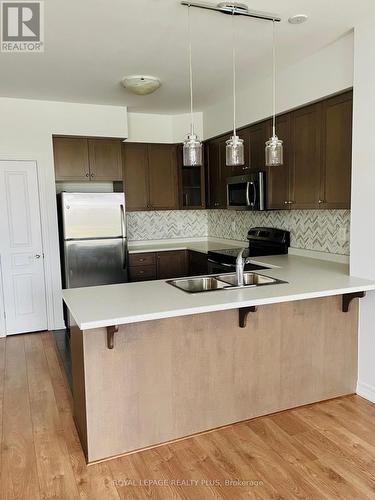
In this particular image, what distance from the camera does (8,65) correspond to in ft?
10.6

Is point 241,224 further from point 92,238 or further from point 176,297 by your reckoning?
point 176,297

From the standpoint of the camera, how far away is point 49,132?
4.45 m

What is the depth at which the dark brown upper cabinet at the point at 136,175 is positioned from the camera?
4.99 meters

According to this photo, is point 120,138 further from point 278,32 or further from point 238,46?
point 278,32

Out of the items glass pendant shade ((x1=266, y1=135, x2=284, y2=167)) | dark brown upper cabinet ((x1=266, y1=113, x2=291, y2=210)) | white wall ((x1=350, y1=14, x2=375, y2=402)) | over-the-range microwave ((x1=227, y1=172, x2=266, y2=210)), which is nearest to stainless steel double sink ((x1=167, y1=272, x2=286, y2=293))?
white wall ((x1=350, y1=14, x2=375, y2=402))

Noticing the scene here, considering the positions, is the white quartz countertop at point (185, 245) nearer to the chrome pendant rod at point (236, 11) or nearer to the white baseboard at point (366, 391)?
the white baseboard at point (366, 391)

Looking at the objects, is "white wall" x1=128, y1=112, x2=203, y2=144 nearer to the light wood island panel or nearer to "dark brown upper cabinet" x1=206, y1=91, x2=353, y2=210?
"dark brown upper cabinet" x1=206, y1=91, x2=353, y2=210

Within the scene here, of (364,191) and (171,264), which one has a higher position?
(364,191)

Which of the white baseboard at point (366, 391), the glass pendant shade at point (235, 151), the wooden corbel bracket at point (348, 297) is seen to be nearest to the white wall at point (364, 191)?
the white baseboard at point (366, 391)

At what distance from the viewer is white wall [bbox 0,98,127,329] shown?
432cm

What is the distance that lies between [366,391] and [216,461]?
1320 mm

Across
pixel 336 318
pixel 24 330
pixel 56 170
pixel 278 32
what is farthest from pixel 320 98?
pixel 24 330

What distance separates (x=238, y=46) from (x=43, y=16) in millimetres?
1378

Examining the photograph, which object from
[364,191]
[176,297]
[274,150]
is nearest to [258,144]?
[364,191]
